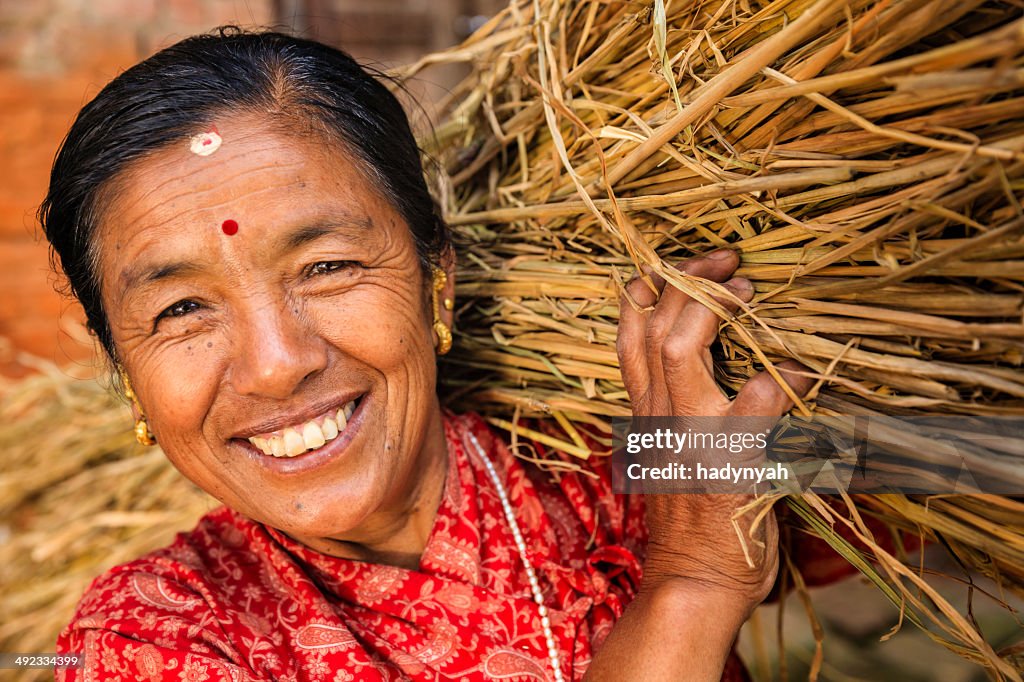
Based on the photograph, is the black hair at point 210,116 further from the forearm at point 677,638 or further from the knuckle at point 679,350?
the forearm at point 677,638

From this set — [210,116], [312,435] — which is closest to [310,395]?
[312,435]

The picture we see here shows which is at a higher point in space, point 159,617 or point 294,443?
point 294,443

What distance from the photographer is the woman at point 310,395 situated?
1.22m

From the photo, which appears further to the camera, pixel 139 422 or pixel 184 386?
pixel 139 422

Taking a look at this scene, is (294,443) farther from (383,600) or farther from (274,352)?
(383,600)

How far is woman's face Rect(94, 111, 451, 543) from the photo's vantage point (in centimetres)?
123

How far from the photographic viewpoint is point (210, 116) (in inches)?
50.2

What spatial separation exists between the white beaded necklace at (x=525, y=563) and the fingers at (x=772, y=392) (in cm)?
48

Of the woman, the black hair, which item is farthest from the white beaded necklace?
the black hair

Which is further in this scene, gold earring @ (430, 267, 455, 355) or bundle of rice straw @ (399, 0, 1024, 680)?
gold earring @ (430, 267, 455, 355)

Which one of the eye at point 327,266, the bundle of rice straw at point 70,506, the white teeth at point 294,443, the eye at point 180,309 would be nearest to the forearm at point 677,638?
the white teeth at point 294,443

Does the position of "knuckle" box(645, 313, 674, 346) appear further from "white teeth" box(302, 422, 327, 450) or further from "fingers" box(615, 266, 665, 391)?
"white teeth" box(302, 422, 327, 450)

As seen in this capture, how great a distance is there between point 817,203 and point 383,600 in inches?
34.0

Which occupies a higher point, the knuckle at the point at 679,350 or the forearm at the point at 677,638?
the knuckle at the point at 679,350
